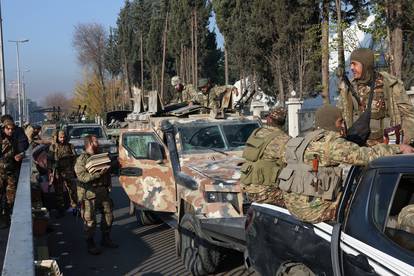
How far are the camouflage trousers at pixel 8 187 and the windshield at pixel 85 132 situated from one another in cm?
950

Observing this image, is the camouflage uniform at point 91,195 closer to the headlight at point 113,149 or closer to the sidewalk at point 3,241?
the sidewalk at point 3,241

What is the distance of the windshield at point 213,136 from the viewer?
7.82 m

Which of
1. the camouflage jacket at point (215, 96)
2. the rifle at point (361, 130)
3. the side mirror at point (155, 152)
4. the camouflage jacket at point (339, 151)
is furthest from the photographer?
the camouflage jacket at point (215, 96)

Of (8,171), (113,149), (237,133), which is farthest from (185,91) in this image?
A: (113,149)

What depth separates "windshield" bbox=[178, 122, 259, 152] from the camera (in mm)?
7824

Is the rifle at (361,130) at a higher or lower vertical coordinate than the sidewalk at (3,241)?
higher

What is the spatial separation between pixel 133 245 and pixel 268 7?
71.0 ft

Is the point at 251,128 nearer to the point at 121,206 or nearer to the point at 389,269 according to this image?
the point at 121,206

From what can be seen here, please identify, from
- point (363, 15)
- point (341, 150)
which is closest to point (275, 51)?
point (363, 15)

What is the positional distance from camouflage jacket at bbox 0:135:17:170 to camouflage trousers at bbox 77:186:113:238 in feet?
7.42

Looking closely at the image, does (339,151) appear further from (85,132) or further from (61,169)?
(85,132)

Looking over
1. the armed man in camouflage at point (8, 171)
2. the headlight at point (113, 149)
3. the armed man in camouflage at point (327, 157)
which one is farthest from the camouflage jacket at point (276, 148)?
the headlight at point (113, 149)

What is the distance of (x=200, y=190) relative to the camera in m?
6.24

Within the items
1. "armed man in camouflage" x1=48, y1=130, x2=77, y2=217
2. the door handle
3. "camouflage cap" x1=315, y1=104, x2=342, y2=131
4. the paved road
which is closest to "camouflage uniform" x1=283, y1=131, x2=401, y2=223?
"camouflage cap" x1=315, y1=104, x2=342, y2=131
